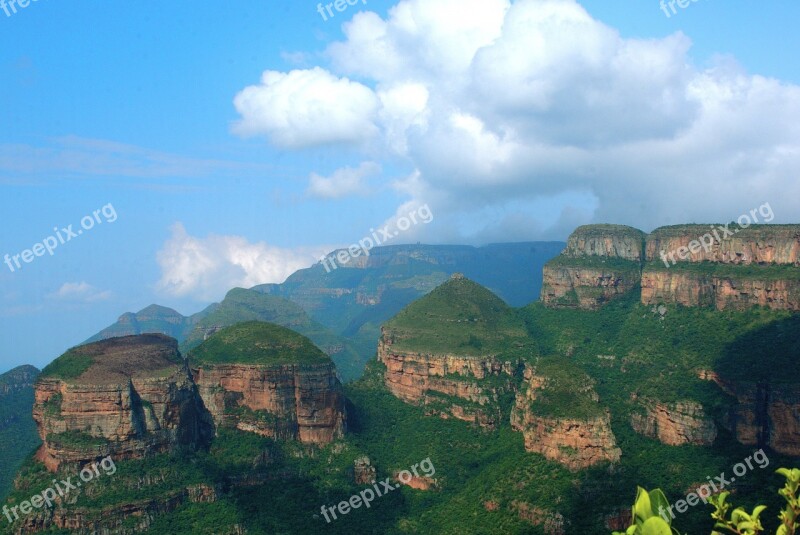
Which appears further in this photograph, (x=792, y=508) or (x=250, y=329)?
(x=250, y=329)

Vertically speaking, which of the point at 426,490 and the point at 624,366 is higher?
the point at 624,366

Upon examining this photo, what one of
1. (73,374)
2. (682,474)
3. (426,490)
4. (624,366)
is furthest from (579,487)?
(73,374)

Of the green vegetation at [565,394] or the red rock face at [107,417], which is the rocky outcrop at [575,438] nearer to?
the green vegetation at [565,394]

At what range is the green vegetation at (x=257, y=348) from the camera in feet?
253

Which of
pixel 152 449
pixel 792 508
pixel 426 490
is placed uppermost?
pixel 792 508

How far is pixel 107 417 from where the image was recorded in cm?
6319

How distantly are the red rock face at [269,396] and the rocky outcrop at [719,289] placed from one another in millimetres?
42449

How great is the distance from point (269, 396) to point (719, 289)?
5083cm

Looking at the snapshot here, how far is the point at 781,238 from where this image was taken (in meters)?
78.6

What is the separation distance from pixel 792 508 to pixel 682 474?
51569mm

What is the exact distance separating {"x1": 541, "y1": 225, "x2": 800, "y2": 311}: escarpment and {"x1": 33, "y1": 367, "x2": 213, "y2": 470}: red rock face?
2275 inches

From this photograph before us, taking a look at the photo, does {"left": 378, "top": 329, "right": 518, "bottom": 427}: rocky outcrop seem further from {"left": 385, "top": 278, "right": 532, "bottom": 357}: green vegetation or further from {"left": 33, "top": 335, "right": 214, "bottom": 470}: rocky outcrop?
{"left": 33, "top": 335, "right": 214, "bottom": 470}: rocky outcrop

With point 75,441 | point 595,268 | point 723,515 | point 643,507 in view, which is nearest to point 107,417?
point 75,441

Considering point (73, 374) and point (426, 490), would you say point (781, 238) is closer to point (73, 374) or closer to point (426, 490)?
point (426, 490)
